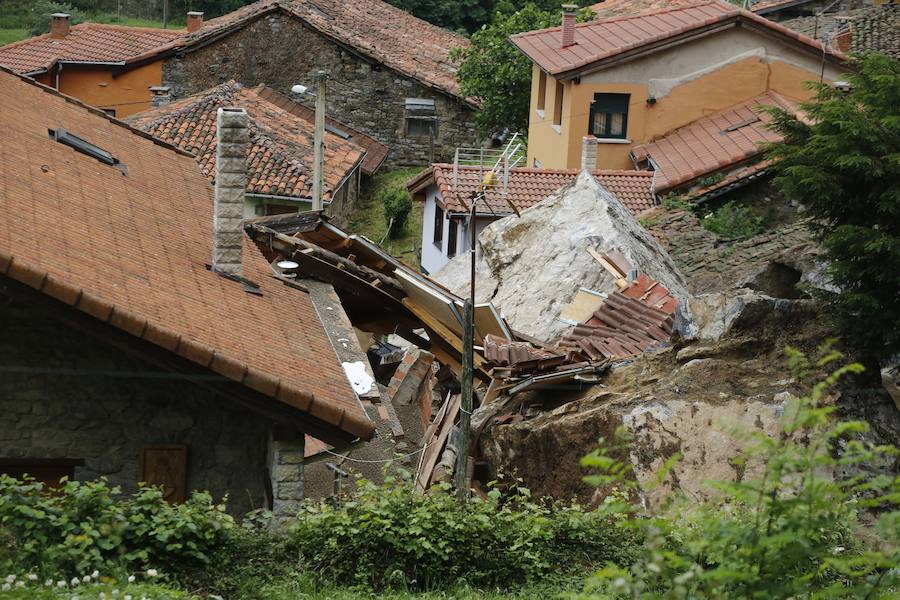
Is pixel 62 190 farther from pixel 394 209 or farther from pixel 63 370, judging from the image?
pixel 394 209

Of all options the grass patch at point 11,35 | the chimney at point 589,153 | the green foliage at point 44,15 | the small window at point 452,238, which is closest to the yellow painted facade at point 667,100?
the chimney at point 589,153

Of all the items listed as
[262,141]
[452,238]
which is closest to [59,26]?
[262,141]

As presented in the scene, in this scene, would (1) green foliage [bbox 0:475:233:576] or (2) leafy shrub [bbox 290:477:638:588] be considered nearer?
(1) green foliage [bbox 0:475:233:576]

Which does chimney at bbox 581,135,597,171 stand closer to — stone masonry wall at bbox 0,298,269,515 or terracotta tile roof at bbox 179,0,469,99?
terracotta tile roof at bbox 179,0,469,99

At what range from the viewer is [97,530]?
9.94 m

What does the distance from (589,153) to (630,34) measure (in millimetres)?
4689

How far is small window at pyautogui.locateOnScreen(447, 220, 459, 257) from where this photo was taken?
3608cm

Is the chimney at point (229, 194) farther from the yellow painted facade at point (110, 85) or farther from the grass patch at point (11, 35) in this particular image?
the grass patch at point (11, 35)

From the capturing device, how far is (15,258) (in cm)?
1096

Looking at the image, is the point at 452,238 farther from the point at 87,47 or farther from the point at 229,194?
the point at 229,194

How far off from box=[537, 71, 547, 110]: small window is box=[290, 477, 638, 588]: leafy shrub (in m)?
30.7

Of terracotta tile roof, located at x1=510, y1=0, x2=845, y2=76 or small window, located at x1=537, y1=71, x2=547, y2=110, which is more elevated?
terracotta tile roof, located at x1=510, y1=0, x2=845, y2=76

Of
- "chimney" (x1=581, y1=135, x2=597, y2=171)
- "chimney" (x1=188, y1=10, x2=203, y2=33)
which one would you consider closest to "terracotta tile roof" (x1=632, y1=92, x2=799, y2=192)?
"chimney" (x1=581, y1=135, x2=597, y2=171)

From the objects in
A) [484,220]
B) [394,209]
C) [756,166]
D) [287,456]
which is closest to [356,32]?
[394,209]
